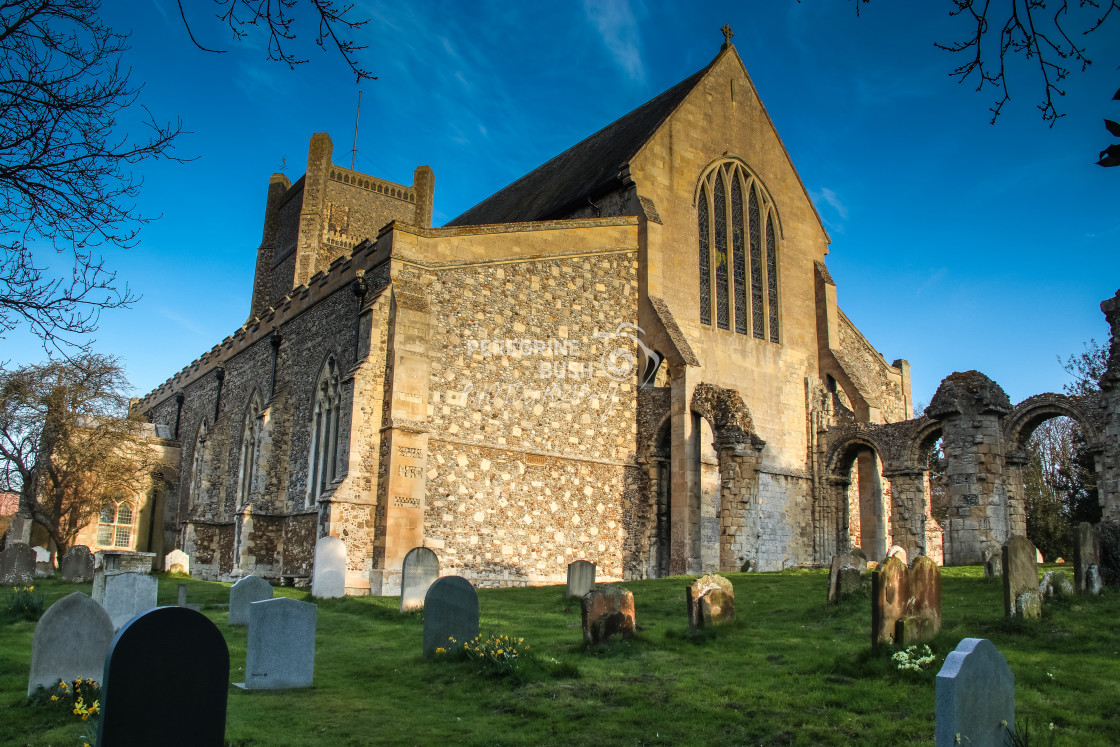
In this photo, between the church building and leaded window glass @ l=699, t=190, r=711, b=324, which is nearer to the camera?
the church building

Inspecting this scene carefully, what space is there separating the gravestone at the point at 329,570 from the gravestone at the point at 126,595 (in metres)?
3.63

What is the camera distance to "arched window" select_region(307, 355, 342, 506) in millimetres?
18172

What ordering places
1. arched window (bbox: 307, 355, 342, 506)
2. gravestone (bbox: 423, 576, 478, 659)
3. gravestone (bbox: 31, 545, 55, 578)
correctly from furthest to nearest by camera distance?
gravestone (bbox: 31, 545, 55, 578) → arched window (bbox: 307, 355, 342, 506) → gravestone (bbox: 423, 576, 478, 659)

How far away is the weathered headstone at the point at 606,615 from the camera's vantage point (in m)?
9.23

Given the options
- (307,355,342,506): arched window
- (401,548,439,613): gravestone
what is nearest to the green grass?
(401,548,439,613): gravestone

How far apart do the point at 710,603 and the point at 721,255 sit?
14144 millimetres

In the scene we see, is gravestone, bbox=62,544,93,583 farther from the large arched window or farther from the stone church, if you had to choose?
the large arched window

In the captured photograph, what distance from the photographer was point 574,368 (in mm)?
18844

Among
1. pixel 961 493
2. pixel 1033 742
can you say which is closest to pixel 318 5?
pixel 1033 742

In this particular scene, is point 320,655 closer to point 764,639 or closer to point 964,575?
point 764,639

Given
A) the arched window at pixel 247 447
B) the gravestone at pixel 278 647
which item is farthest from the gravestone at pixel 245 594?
the arched window at pixel 247 447

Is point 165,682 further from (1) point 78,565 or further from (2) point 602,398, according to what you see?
(1) point 78,565

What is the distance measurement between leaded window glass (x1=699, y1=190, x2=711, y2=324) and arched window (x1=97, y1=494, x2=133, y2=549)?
2063 centimetres

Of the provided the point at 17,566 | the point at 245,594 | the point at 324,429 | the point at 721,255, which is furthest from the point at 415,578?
the point at 721,255
